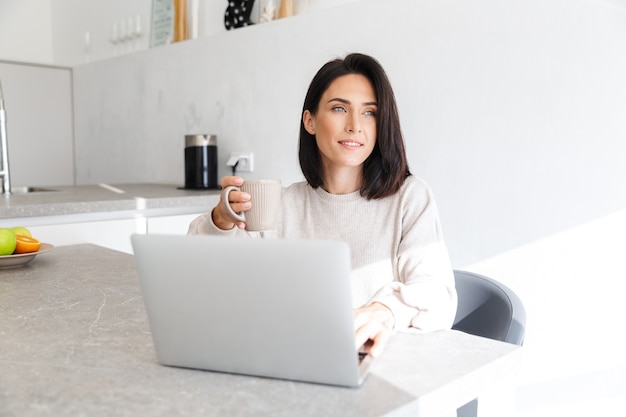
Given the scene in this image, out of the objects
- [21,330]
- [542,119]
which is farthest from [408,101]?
[21,330]

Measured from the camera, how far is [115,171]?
359 centimetres

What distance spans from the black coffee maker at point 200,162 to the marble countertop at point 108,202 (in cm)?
7

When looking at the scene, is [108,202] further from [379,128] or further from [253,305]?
[253,305]

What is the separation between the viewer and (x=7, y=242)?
135 centimetres

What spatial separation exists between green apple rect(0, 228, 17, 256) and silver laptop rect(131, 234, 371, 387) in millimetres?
779

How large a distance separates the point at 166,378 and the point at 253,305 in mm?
141

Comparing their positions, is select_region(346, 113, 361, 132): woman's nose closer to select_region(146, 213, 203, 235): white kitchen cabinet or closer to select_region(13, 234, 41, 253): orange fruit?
select_region(13, 234, 41, 253): orange fruit

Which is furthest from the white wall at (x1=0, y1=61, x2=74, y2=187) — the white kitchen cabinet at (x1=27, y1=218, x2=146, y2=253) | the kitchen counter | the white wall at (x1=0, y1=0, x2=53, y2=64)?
the kitchen counter

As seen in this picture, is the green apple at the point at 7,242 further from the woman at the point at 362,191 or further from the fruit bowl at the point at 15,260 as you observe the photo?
the woman at the point at 362,191

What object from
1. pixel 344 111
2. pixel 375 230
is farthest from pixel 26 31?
pixel 375 230

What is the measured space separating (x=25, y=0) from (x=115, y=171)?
142 centimetres

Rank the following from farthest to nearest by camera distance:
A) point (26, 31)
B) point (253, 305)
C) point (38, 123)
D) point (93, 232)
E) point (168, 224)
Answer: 1. point (26, 31)
2. point (38, 123)
3. point (168, 224)
4. point (93, 232)
5. point (253, 305)

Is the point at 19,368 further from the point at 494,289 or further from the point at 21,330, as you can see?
the point at 494,289

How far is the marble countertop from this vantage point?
6.91 ft
